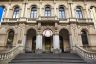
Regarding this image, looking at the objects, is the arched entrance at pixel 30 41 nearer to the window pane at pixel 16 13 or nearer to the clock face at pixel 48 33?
the clock face at pixel 48 33

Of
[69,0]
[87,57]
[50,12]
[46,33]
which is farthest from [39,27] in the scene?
[87,57]

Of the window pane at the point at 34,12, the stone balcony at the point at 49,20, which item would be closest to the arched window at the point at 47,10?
the window pane at the point at 34,12

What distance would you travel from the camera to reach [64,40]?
68.8ft

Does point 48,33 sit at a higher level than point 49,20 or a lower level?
lower

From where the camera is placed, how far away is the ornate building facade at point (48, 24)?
19.5m

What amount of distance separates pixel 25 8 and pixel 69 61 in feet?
44.2

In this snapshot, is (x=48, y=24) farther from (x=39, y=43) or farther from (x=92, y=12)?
(x=92, y=12)

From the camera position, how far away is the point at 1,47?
1928 centimetres

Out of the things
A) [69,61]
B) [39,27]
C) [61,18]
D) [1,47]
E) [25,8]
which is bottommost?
[69,61]

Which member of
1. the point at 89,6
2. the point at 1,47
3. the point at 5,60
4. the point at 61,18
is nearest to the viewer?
the point at 5,60

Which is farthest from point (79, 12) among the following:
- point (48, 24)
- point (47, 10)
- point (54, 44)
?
point (54, 44)

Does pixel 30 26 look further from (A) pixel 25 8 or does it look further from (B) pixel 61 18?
(B) pixel 61 18

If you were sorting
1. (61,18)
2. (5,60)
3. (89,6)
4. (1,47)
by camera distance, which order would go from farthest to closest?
(89,6) < (61,18) < (1,47) < (5,60)

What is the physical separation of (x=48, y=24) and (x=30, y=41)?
421 centimetres
